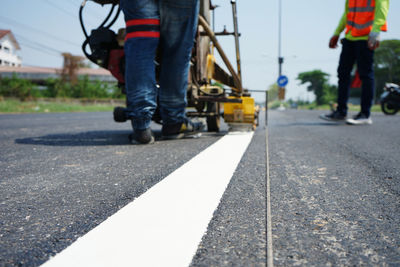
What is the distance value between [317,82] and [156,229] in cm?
10896

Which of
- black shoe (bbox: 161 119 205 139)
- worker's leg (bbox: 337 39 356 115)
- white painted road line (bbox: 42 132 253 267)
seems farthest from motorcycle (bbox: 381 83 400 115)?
white painted road line (bbox: 42 132 253 267)

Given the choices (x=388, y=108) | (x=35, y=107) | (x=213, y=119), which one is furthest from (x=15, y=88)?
(x=213, y=119)

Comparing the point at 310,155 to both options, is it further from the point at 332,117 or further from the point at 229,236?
the point at 332,117

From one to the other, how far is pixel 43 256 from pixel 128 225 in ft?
0.83

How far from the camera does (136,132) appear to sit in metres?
3.00

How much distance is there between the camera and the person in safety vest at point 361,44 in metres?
5.13

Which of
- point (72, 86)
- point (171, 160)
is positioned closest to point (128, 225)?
point (171, 160)

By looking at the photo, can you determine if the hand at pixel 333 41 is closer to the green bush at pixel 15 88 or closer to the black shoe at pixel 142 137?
the black shoe at pixel 142 137

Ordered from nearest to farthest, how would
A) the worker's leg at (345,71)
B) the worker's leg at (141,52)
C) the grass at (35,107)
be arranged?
the worker's leg at (141,52)
the worker's leg at (345,71)
the grass at (35,107)

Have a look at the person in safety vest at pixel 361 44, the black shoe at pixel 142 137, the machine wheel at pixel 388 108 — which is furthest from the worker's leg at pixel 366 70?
the machine wheel at pixel 388 108

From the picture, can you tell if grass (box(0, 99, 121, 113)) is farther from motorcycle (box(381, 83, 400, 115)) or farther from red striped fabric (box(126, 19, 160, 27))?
motorcycle (box(381, 83, 400, 115))

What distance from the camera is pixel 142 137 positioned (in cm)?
299

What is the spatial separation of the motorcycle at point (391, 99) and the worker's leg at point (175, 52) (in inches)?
406

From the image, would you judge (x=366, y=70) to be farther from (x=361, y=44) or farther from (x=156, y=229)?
(x=156, y=229)
